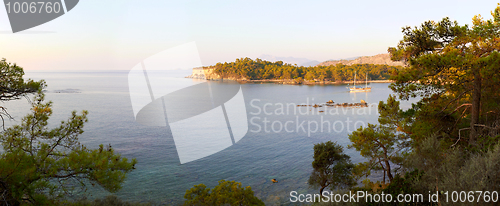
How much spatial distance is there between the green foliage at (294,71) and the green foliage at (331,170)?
78916 millimetres

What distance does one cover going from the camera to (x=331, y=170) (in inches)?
540

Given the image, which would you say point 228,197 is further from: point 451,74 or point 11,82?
point 451,74

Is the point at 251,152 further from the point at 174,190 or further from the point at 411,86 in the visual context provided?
the point at 411,86

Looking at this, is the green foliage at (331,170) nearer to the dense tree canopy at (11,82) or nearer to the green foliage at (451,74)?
the green foliage at (451,74)

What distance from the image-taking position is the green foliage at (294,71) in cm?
10875

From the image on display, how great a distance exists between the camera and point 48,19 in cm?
691

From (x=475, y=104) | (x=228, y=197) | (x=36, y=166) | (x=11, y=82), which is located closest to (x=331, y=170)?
(x=228, y=197)

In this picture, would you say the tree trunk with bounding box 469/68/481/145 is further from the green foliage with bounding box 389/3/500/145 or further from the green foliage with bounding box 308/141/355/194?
the green foliage with bounding box 308/141/355/194

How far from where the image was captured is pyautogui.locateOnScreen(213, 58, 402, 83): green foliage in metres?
109

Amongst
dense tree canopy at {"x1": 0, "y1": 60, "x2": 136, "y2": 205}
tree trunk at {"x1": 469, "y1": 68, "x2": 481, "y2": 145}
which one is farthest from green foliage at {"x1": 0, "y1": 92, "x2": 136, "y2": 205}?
tree trunk at {"x1": 469, "y1": 68, "x2": 481, "y2": 145}

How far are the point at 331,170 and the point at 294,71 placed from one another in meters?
108

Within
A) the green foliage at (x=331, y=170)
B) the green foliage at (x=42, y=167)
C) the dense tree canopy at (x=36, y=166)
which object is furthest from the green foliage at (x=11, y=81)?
the green foliage at (x=331, y=170)

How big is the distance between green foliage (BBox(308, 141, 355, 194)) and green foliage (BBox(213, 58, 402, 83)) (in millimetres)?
78916

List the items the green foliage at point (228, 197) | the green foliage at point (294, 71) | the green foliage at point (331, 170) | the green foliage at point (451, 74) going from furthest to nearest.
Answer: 1. the green foliage at point (294, 71)
2. the green foliage at point (331, 170)
3. the green foliage at point (228, 197)
4. the green foliage at point (451, 74)
